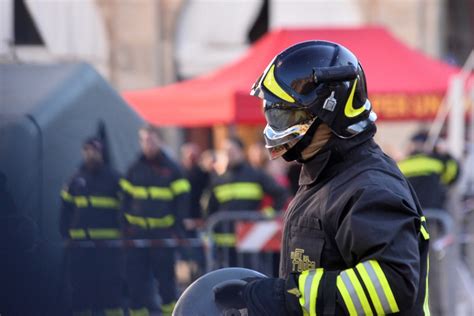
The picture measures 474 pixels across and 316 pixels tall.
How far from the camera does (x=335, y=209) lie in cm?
272

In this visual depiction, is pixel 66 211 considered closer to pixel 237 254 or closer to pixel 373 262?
pixel 373 262

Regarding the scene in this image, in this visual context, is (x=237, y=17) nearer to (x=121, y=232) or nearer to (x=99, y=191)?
(x=121, y=232)

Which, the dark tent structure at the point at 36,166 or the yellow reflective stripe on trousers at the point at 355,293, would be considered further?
the dark tent structure at the point at 36,166

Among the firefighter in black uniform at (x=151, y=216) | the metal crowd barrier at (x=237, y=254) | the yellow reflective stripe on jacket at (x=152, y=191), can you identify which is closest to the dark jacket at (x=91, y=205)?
the firefighter in black uniform at (x=151, y=216)

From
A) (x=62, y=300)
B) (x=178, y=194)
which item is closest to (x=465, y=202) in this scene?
(x=178, y=194)

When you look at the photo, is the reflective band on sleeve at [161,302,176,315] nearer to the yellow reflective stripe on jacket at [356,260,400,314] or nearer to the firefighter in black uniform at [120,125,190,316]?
the firefighter in black uniform at [120,125,190,316]

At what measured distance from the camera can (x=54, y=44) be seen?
6.19m

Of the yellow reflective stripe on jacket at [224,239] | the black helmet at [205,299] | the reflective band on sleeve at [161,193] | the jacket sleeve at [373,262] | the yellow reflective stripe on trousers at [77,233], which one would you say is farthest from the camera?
the yellow reflective stripe on jacket at [224,239]

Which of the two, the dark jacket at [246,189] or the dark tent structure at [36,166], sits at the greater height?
the dark tent structure at [36,166]

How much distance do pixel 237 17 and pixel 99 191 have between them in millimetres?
12560

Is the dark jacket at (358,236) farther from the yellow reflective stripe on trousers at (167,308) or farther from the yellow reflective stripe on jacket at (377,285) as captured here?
the yellow reflective stripe on trousers at (167,308)

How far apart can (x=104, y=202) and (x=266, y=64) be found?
17.9ft

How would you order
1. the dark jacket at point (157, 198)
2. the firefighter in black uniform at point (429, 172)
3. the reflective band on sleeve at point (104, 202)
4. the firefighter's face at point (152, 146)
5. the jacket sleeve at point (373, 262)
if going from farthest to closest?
1. the firefighter in black uniform at point (429, 172)
2. the firefighter's face at point (152, 146)
3. the dark jacket at point (157, 198)
4. the reflective band on sleeve at point (104, 202)
5. the jacket sleeve at point (373, 262)

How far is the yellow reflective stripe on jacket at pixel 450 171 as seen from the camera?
29.6ft
